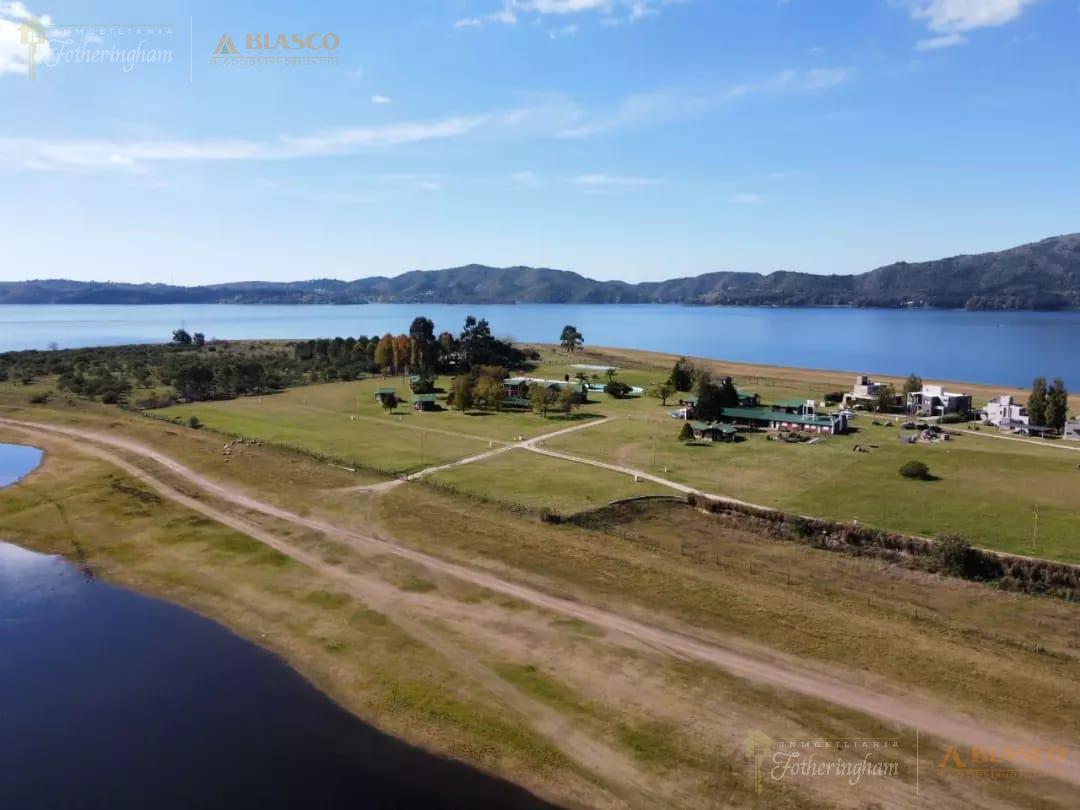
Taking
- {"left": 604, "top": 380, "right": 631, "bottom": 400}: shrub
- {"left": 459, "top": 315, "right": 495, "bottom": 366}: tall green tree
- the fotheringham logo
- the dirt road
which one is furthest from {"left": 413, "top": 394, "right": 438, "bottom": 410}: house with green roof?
the fotheringham logo

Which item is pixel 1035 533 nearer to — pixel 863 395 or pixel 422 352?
pixel 863 395

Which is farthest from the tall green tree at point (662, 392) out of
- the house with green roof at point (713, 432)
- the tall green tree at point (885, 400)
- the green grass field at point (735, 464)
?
the tall green tree at point (885, 400)

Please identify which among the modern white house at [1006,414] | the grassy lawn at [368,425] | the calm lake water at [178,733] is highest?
the modern white house at [1006,414]

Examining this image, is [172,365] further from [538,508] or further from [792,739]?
[792,739]

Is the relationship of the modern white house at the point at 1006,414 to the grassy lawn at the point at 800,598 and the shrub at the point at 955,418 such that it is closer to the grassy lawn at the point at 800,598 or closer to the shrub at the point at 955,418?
the shrub at the point at 955,418

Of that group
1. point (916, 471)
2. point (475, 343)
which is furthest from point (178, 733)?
point (475, 343)
